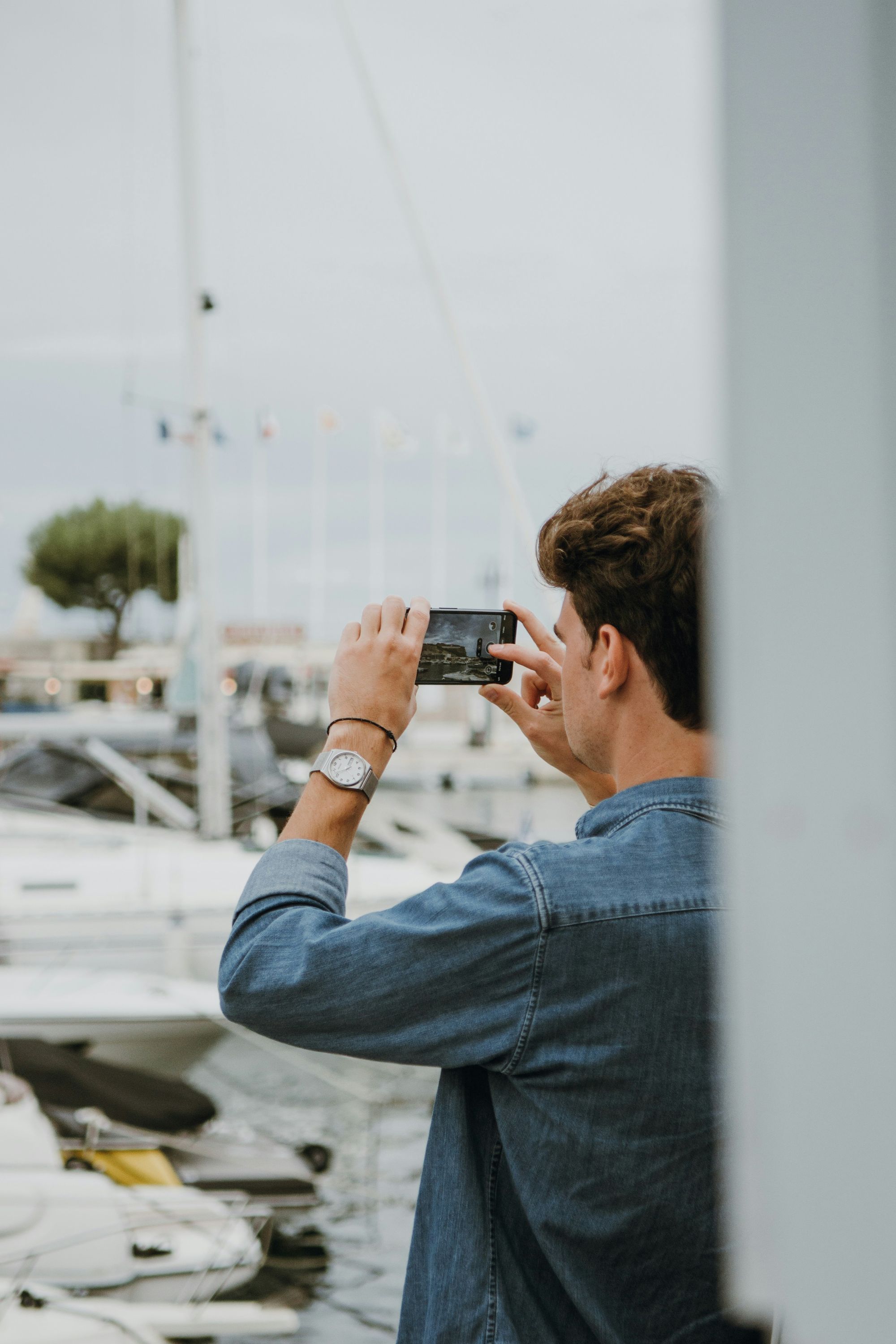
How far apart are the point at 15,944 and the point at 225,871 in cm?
146

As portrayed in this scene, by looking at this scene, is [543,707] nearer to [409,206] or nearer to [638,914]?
[638,914]

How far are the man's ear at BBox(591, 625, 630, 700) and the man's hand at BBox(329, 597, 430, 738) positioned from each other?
0.71 ft

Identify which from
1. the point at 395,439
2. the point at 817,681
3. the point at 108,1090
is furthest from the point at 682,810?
the point at 395,439

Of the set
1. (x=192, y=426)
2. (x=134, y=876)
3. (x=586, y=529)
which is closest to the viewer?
(x=586, y=529)

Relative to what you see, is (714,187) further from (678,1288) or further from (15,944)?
(15,944)

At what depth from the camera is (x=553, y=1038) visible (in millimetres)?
1062

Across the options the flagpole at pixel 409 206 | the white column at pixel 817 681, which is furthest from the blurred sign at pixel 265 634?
the white column at pixel 817 681

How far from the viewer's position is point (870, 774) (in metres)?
0.42

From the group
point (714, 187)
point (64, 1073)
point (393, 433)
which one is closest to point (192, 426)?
point (64, 1073)

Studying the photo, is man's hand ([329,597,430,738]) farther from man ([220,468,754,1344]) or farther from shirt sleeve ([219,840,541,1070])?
shirt sleeve ([219,840,541,1070])

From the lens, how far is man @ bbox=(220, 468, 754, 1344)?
3.48ft

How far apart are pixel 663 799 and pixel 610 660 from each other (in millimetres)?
157

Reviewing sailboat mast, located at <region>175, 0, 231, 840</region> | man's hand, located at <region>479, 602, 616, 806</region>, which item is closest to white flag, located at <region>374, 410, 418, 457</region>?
sailboat mast, located at <region>175, 0, 231, 840</region>

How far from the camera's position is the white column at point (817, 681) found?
1.38ft
